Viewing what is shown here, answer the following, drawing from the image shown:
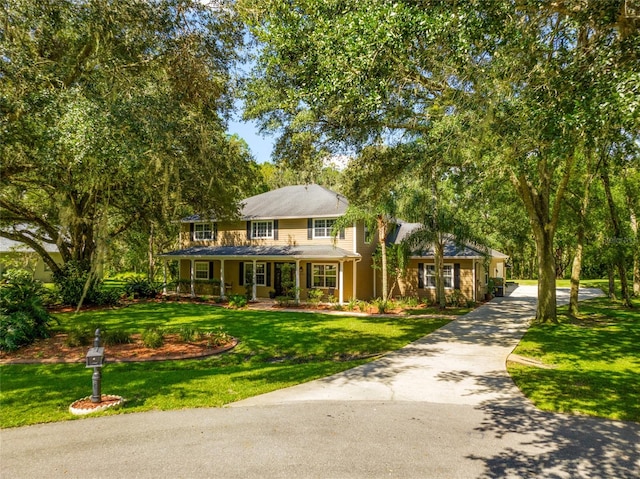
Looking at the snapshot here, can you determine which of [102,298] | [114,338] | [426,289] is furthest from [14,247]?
[426,289]

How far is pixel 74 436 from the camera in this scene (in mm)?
4957

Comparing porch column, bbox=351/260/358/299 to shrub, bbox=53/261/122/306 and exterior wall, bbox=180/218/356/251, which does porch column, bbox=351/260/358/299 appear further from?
shrub, bbox=53/261/122/306

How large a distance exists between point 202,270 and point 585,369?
2088 cm

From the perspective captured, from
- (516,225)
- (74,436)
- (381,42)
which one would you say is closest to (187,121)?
(381,42)

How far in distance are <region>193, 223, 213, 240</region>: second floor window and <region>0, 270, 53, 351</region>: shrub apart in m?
13.0

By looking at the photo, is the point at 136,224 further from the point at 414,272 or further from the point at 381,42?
the point at 381,42

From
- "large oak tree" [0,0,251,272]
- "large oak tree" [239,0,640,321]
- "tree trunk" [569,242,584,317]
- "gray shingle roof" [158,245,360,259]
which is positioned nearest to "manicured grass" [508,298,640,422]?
"tree trunk" [569,242,584,317]

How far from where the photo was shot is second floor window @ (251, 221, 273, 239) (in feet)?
75.8

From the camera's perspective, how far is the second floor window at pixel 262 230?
23.1m

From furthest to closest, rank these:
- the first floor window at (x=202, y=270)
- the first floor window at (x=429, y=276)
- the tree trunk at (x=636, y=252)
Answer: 1. the first floor window at (x=202, y=270)
2. the first floor window at (x=429, y=276)
3. the tree trunk at (x=636, y=252)

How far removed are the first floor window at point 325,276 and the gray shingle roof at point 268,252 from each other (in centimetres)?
114

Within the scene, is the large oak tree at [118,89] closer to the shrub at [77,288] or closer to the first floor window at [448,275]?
the shrub at [77,288]

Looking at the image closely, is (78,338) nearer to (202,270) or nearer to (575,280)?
(202,270)

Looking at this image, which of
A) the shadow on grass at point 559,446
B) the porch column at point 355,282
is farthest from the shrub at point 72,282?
the shadow on grass at point 559,446
